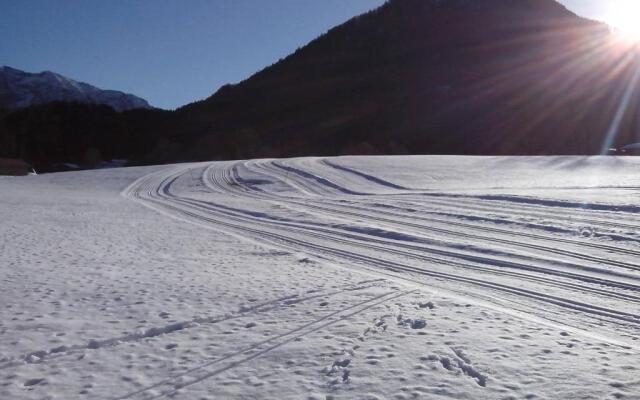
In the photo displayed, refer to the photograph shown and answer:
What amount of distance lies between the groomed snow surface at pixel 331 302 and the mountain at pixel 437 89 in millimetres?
46317

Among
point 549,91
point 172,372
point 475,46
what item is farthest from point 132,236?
point 475,46

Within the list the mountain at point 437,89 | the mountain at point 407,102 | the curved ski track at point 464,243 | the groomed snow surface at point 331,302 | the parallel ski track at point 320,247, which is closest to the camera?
the groomed snow surface at point 331,302

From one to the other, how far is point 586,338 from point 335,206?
11254 mm

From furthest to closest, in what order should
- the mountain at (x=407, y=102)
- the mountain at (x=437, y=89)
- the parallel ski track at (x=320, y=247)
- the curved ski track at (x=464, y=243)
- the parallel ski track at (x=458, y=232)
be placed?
the mountain at (x=437, y=89)
the mountain at (x=407, y=102)
the parallel ski track at (x=458, y=232)
the curved ski track at (x=464, y=243)
the parallel ski track at (x=320, y=247)

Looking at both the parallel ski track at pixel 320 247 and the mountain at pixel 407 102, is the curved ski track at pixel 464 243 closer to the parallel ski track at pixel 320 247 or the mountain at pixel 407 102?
the parallel ski track at pixel 320 247

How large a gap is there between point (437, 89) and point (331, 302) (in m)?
94.7

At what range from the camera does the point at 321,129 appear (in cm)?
9312

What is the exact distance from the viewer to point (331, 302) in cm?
616

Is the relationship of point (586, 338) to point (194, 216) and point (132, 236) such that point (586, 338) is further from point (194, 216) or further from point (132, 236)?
point (194, 216)

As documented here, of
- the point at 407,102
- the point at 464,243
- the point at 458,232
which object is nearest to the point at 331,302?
the point at 464,243

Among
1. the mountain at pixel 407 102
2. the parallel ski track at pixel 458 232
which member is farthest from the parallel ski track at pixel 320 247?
the mountain at pixel 407 102

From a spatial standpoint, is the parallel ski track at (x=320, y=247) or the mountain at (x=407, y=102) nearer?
the parallel ski track at (x=320, y=247)

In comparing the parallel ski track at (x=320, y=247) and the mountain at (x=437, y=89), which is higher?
the mountain at (x=437, y=89)

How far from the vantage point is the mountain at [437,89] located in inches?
2768
